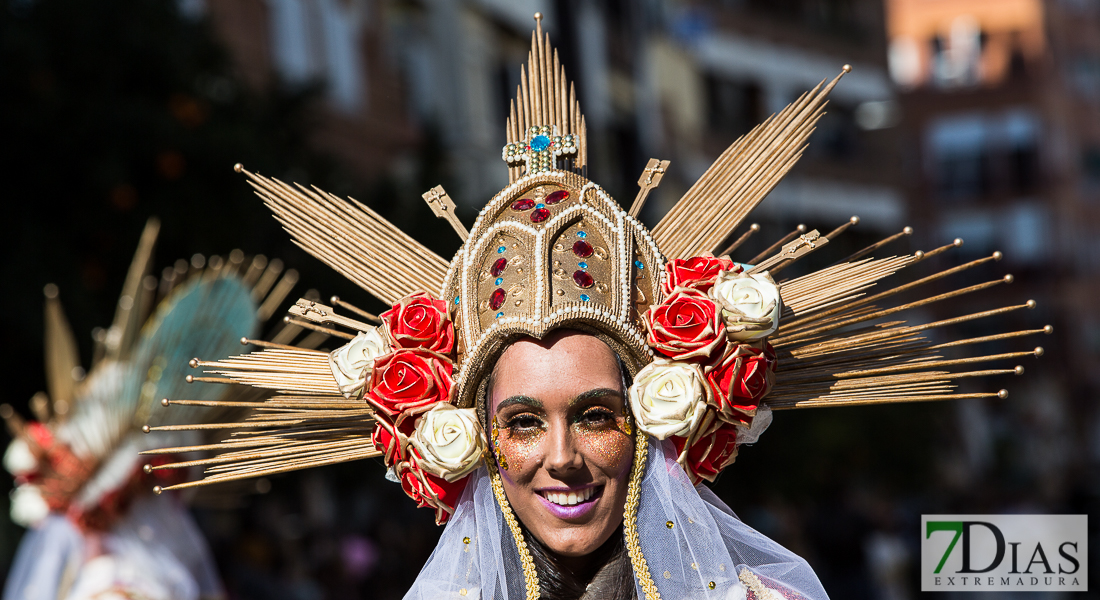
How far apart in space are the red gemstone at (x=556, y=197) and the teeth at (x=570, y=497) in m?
0.63

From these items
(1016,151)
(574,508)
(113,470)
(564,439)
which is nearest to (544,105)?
(564,439)

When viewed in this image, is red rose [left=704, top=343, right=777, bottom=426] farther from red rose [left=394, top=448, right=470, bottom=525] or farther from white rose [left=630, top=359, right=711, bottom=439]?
red rose [left=394, top=448, right=470, bottom=525]

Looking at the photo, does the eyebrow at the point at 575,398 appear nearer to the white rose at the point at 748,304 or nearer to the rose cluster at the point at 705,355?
the rose cluster at the point at 705,355

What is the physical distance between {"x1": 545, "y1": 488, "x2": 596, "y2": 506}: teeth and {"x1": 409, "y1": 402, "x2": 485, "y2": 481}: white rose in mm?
174

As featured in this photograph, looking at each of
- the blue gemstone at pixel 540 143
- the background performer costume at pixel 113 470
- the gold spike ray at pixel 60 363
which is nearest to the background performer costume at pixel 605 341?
the blue gemstone at pixel 540 143

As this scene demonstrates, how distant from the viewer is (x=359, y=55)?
1427 cm

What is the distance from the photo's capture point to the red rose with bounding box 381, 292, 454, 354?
9.55 ft

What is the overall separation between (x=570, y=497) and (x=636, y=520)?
155 mm

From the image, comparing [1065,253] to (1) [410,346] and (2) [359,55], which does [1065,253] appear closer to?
(2) [359,55]

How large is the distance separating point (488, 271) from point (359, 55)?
464 inches

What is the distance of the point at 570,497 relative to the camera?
9.10 feet

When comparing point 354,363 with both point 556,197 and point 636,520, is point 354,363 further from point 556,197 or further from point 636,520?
point 636,520
